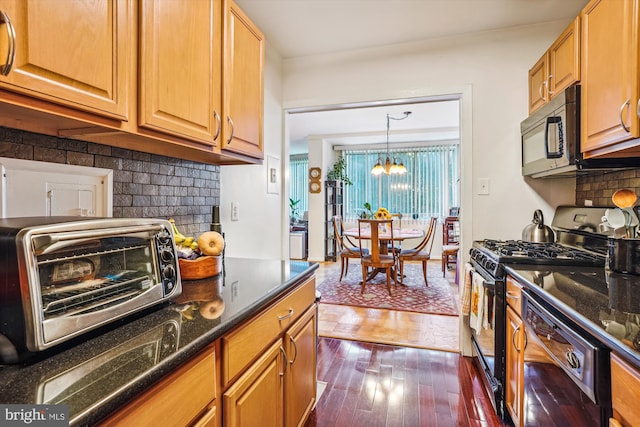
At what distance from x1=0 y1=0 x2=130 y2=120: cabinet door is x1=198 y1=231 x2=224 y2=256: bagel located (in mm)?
550

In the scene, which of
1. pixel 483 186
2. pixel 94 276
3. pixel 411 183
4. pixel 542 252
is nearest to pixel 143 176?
pixel 94 276

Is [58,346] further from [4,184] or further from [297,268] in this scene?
[297,268]

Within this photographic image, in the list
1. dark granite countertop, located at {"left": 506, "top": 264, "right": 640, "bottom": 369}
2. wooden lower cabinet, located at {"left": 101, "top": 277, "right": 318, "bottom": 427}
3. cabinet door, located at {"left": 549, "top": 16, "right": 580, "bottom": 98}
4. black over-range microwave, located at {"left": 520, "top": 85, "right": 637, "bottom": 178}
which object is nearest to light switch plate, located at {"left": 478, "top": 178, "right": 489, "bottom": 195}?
black over-range microwave, located at {"left": 520, "top": 85, "right": 637, "bottom": 178}

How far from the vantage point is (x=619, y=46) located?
133 cm

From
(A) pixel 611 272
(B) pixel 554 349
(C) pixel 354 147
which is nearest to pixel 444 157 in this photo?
(C) pixel 354 147

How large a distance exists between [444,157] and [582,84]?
5041mm

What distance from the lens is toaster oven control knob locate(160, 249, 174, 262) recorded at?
101 centimetres

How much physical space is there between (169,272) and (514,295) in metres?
1.45

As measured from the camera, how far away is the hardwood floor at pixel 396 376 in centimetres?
174

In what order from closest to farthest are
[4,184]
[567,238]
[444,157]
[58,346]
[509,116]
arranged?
[58,346] → [4,184] → [567,238] → [509,116] → [444,157]

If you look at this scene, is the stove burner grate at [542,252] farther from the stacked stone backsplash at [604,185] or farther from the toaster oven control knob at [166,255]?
the toaster oven control knob at [166,255]

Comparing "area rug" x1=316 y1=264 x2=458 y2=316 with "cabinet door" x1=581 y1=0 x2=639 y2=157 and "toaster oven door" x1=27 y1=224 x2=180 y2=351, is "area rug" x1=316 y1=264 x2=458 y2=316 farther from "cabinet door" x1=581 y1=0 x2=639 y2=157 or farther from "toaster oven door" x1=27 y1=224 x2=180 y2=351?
"toaster oven door" x1=27 y1=224 x2=180 y2=351

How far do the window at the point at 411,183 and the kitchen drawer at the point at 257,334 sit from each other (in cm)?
556

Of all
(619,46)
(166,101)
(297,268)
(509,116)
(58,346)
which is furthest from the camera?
(509,116)
